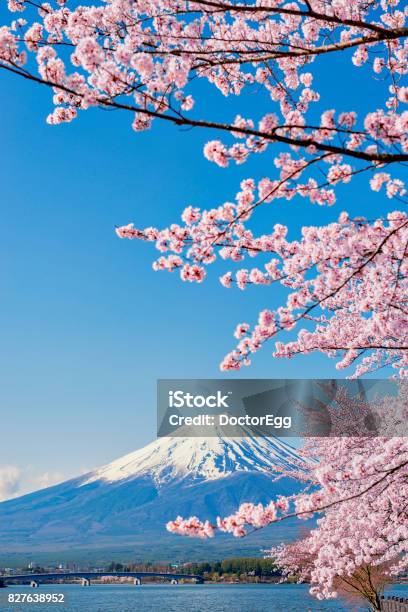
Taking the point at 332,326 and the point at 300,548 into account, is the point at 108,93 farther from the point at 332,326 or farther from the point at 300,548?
the point at 300,548

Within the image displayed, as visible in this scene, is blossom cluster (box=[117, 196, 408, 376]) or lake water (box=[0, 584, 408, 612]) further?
lake water (box=[0, 584, 408, 612])

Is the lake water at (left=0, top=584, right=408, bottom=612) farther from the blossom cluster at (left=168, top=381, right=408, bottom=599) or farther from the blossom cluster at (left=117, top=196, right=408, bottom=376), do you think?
the blossom cluster at (left=117, top=196, right=408, bottom=376)

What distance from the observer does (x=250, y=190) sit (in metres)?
4.21

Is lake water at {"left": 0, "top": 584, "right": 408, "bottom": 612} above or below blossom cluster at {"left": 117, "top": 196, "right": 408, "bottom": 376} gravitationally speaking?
below

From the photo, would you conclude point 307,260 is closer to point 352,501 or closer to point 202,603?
point 352,501

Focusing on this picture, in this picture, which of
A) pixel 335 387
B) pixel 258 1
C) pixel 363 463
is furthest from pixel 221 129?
pixel 335 387

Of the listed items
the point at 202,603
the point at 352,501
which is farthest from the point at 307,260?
the point at 202,603

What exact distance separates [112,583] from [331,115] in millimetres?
201158

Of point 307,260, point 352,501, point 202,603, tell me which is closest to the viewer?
point 307,260

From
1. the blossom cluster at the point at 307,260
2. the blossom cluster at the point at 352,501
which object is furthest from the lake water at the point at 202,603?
the blossom cluster at the point at 307,260

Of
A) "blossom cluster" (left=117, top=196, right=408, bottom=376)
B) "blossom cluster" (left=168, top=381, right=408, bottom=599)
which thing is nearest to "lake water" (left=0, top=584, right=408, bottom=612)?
"blossom cluster" (left=168, top=381, right=408, bottom=599)

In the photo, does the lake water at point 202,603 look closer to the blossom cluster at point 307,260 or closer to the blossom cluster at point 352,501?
the blossom cluster at point 352,501

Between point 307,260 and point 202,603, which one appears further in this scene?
point 202,603

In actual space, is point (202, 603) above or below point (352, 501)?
below
